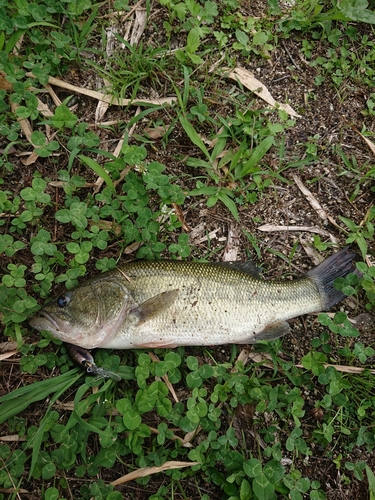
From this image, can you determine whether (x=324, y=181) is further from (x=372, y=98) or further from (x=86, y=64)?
(x=86, y=64)

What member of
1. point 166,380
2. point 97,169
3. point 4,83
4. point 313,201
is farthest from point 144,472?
point 4,83

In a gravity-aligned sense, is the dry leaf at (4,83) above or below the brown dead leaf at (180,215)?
above

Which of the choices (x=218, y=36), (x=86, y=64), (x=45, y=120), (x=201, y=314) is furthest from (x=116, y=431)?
(x=218, y=36)

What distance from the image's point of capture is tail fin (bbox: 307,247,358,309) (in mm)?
4062

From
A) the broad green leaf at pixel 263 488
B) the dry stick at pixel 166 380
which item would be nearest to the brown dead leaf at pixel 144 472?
the dry stick at pixel 166 380

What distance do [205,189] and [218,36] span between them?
174cm

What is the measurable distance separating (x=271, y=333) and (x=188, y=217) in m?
1.45

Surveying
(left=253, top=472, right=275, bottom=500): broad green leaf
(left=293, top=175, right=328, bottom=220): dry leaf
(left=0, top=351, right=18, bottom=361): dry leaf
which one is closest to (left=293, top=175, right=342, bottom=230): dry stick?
(left=293, top=175, right=328, bottom=220): dry leaf

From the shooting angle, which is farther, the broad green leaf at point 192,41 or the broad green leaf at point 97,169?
the broad green leaf at point 192,41

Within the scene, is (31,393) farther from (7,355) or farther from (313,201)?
(313,201)

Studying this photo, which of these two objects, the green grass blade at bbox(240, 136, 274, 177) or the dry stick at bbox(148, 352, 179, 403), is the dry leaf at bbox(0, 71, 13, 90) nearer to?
the green grass blade at bbox(240, 136, 274, 177)

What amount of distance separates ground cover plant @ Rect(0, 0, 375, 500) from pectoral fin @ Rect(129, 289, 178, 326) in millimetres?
444

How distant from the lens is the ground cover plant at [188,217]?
144 inches

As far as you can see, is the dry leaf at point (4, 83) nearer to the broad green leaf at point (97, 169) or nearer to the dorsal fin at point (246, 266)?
the broad green leaf at point (97, 169)
